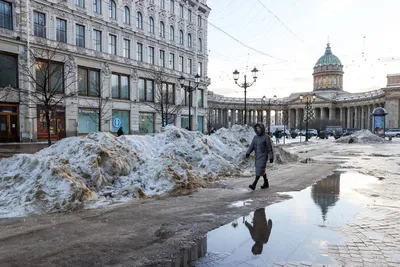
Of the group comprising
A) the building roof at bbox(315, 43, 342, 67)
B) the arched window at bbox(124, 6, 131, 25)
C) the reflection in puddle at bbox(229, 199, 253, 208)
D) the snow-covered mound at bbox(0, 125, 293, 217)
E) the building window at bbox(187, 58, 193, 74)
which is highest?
the building roof at bbox(315, 43, 342, 67)

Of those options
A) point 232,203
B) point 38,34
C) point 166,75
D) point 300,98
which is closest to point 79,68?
point 38,34

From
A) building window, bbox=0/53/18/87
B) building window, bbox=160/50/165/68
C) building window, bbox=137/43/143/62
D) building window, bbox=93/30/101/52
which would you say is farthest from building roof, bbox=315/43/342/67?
building window, bbox=0/53/18/87

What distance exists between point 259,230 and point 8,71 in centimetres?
2821

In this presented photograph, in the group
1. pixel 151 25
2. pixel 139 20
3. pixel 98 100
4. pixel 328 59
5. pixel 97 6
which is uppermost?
pixel 328 59

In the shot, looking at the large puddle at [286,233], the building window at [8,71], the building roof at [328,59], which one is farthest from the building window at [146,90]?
the building roof at [328,59]

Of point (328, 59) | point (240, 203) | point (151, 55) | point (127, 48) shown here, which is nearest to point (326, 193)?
point (240, 203)

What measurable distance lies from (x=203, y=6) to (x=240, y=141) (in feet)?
129

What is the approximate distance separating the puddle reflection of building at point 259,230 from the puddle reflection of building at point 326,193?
118 cm

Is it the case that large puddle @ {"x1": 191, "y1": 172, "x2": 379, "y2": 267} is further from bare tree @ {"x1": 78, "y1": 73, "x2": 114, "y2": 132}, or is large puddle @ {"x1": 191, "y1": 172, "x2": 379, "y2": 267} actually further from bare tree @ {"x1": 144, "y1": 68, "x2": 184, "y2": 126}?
bare tree @ {"x1": 144, "y1": 68, "x2": 184, "y2": 126}

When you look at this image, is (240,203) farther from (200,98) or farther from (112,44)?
(200,98)

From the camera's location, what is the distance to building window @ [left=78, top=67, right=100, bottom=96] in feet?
108

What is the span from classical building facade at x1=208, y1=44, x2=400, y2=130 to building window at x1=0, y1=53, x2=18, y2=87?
60044 millimetres

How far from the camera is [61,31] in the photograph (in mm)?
31156

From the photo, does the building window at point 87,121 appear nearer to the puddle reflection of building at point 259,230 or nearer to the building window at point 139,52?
the building window at point 139,52
